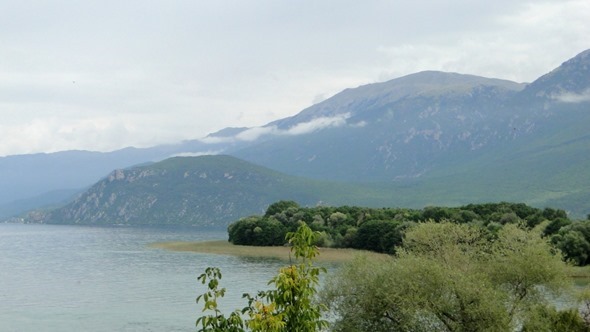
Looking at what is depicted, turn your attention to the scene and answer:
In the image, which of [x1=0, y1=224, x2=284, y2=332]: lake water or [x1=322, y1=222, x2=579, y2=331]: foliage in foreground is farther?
[x1=0, y1=224, x2=284, y2=332]: lake water

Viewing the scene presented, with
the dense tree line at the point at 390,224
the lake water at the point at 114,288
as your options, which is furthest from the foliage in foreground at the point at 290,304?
the dense tree line at the point at 390,224

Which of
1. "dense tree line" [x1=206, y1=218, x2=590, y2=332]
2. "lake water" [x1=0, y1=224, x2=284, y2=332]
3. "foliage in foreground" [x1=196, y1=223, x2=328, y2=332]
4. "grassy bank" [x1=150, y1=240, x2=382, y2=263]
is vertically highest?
"foliage in foreground" [x1=196, y1=223, x2=328, y2=332]

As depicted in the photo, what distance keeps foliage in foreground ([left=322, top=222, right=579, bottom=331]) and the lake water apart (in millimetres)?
23095

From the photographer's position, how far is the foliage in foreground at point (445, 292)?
5347 centimetres

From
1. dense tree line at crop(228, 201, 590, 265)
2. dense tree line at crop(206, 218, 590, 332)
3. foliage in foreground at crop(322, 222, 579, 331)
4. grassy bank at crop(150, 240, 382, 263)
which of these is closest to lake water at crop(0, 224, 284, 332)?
grassy bank at crop(150, 240, 382, 263)

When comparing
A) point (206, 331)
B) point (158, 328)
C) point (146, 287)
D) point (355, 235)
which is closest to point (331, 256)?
point (355, 235)

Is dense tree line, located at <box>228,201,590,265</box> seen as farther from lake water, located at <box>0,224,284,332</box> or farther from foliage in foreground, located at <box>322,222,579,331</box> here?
foliage in foreground, located at <box>322,222,579,331</box>

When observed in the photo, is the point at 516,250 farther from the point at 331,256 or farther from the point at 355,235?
the point at 355,235

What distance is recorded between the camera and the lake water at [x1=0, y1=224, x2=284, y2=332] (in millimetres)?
77438

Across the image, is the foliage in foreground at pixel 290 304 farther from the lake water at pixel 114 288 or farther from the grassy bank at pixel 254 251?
the grassy bank at pixel 254 251

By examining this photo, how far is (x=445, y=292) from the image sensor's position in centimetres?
5450

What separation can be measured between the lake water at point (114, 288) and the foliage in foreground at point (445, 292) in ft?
75.8

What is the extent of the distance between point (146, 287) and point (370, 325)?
5794cm

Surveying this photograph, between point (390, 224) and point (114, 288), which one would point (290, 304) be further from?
point (390, 224)
